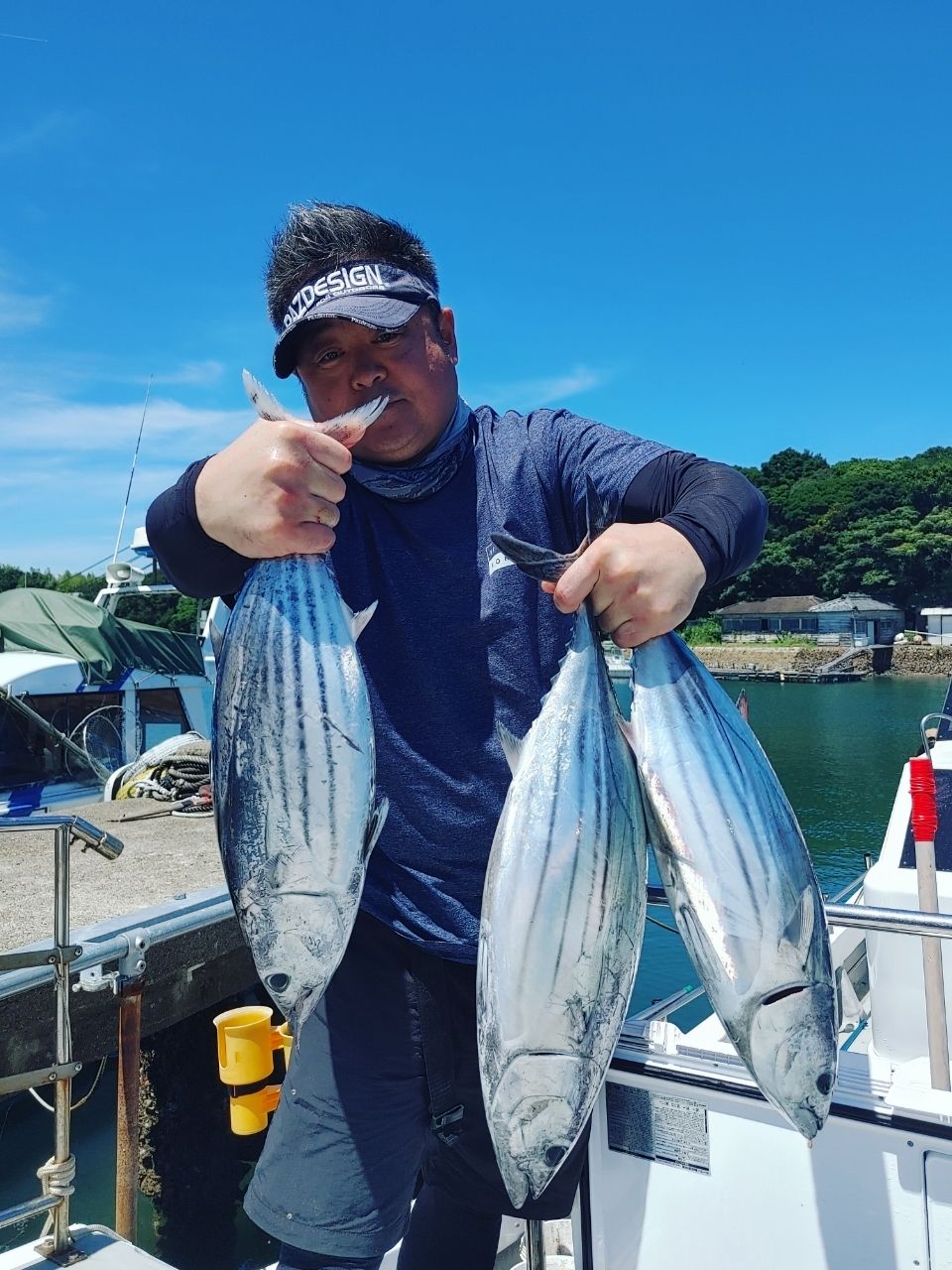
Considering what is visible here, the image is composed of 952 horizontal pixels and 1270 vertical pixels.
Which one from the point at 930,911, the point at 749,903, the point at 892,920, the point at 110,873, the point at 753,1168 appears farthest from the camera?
the point at 110,873

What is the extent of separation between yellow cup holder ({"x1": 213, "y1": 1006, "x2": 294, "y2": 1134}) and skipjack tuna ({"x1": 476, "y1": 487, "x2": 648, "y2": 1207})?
2.98 metres

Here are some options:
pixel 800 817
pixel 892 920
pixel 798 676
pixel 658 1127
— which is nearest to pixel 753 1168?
pixel 658 1127

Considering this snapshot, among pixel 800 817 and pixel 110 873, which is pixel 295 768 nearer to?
pixel 110 873

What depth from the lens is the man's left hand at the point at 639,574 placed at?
1219 mm

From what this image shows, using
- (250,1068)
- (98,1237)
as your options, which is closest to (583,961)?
(98,1237)

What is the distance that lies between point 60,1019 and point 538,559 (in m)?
1.72

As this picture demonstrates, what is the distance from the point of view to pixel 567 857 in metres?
1.25

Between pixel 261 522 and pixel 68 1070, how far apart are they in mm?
1583

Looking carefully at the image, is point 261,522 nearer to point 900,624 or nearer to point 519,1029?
→ point 519,1029

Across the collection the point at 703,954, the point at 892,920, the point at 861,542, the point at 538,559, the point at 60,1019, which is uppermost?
the point at 861,542

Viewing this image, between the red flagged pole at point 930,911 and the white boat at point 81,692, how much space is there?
8.64 meters

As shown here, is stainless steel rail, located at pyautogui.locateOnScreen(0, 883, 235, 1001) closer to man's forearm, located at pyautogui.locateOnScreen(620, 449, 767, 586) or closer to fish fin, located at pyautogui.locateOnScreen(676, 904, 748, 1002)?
fish fin, located at pyautogui.locateOnScreen(676, 904, 748, 1002)

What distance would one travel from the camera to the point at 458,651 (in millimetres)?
1595

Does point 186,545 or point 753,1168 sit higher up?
point 186,545
